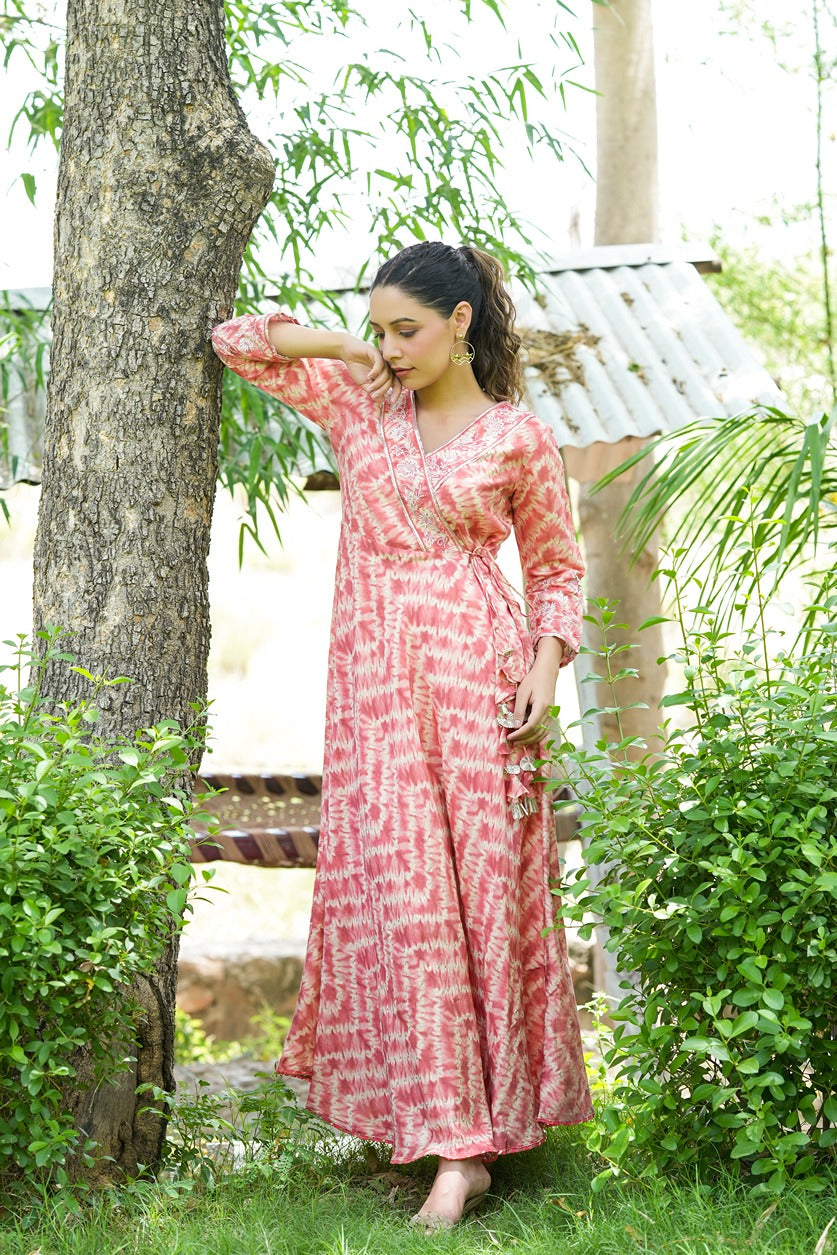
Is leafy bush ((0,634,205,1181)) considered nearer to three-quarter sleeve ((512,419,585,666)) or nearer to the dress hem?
the dress hem

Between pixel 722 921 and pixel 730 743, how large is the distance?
0.90 ft

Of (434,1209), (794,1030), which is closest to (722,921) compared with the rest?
(794,1030)

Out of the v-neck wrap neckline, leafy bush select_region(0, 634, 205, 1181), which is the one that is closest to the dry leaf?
leafy bush select_region(0, 634, 205, 1181)

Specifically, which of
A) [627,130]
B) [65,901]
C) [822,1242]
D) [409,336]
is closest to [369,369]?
[409,336]

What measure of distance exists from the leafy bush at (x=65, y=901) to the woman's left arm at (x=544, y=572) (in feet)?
2.13

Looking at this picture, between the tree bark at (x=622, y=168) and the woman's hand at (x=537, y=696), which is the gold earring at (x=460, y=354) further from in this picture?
the tree bark at (x=622, y=168)

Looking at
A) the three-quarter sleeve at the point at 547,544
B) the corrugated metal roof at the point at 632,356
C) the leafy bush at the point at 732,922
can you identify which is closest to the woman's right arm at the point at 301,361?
the three-quarter sleeve at the point at 547,544

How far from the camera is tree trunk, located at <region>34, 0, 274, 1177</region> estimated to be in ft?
8.04

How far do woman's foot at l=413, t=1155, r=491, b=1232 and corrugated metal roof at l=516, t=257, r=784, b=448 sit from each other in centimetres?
216

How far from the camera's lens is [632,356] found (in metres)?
4.29

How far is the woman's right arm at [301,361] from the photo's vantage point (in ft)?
7.99

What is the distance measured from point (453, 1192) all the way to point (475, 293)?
1578mm

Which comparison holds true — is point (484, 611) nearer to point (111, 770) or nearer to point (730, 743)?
point (730, 743)

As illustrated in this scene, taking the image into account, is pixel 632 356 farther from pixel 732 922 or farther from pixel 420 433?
pixel 732 922
